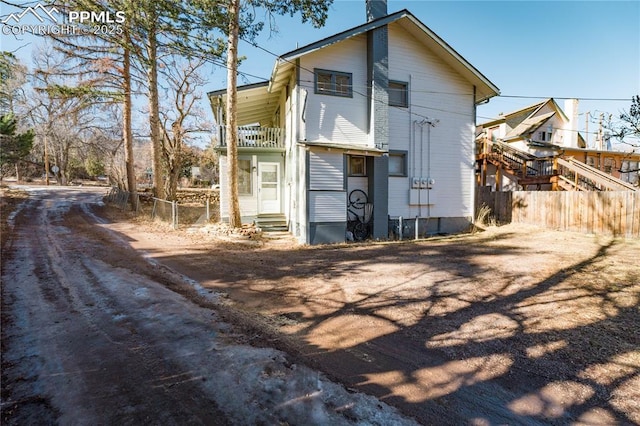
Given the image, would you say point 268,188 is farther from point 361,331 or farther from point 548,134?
point 548,134

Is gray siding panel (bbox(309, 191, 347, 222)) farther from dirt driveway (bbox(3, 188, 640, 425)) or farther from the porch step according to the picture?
dirt driveway (bbox(3, 188, 640, 425))

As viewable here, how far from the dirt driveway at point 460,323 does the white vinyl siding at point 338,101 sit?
17.2 ft

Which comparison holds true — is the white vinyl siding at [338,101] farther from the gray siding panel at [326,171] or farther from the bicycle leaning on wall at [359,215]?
the bicycle leaning on wall at [359,215]

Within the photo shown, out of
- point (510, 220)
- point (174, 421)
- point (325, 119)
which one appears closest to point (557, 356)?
point (174, 421)

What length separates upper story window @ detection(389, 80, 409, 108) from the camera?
42.3ft

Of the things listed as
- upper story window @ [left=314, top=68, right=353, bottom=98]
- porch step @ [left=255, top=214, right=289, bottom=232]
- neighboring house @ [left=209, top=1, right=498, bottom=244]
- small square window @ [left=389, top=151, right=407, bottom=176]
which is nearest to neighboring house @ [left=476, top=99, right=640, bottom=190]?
neighboring house @ [left=209, top=1, right=498, bottom=244]


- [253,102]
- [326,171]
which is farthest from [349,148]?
[253,102]

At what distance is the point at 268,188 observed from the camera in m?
14.2

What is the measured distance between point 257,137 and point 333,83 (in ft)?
13.6

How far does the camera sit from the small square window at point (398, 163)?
1295 centimetres

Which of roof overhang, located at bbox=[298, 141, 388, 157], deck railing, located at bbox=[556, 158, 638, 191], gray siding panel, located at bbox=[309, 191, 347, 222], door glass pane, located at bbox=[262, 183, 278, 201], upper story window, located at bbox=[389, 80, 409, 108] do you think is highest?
upper story window, located at bbox=[389, 80, 409, 108]

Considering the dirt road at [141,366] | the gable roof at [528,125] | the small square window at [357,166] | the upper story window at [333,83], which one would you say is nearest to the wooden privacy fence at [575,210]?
the small square window at [357,166]

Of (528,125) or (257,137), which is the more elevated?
(528,125)

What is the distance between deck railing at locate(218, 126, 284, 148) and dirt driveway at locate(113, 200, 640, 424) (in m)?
6.25
